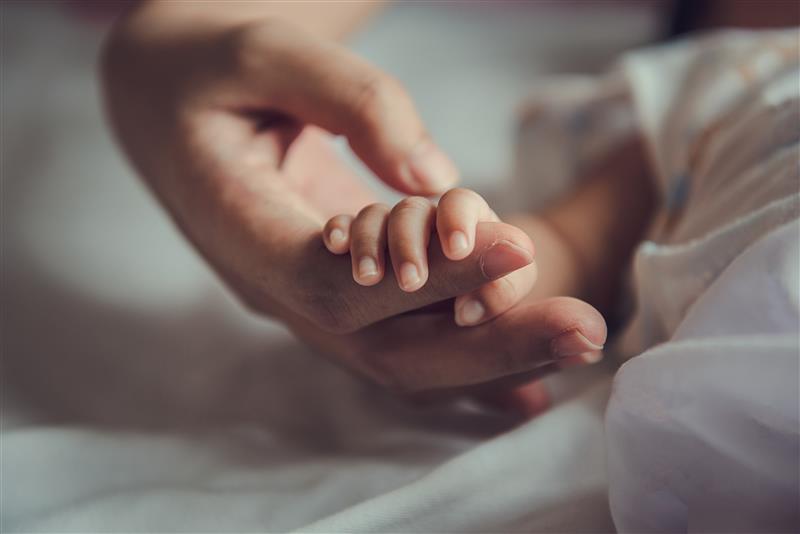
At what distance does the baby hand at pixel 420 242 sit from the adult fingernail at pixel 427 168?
8 cm

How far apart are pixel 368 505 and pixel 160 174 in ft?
0.87

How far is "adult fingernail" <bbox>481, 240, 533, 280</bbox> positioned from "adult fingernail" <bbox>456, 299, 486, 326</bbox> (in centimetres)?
3

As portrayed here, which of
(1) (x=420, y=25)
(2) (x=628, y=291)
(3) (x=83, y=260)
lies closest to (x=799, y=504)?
(2) (x=628, y=291)

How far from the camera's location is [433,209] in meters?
0.32

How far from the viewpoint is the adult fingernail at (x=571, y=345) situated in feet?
1.02

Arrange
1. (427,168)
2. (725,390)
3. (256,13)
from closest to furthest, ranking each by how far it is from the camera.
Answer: (725,390) < (427,168) < (256,13)

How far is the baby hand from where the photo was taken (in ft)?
0.98

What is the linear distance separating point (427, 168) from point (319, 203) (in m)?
0.11

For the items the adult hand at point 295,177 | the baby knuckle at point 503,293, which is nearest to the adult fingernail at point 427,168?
the adult hand at point 295,177

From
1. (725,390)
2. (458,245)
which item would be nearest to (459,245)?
(458,245)

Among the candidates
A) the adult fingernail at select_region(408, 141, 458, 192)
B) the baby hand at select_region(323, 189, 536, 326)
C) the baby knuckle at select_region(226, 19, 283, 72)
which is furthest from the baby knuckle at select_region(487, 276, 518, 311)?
the baby knuckle at select_region(226, 19, 283, 72)

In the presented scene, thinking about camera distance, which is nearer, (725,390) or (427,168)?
(725,390)

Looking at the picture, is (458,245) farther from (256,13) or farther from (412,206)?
(256,13)

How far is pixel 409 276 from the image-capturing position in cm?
30
